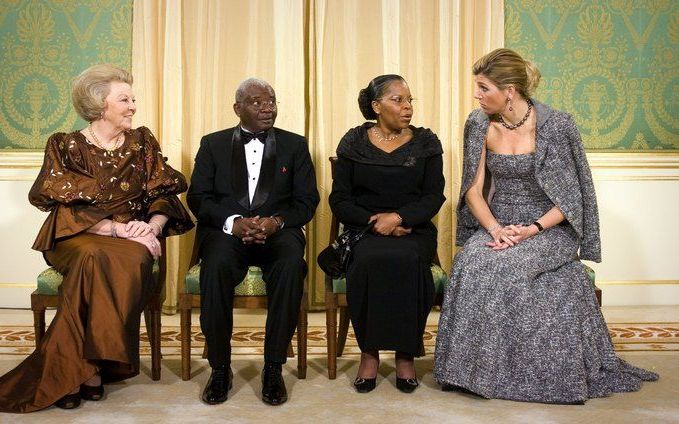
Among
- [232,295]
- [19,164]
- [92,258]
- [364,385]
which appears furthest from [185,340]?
[19,164]

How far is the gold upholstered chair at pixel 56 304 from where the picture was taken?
413 cm

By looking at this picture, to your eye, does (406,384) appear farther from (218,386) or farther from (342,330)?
(218,386)

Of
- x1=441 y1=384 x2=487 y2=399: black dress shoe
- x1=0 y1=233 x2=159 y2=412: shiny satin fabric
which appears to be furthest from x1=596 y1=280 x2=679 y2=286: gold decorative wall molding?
x1=0 y1=233 x2=159 y2=412: shiny satin fabric

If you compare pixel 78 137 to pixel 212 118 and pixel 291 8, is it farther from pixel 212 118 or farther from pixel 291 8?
pixel 291 8

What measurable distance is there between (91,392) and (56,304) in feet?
1.46

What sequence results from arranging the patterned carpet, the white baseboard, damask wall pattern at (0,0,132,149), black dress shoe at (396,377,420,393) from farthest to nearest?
the white baseboard
damask wall pattern at (0,0,132,149)
the patterned carpet
black dress shoe at (396,377,420,393)

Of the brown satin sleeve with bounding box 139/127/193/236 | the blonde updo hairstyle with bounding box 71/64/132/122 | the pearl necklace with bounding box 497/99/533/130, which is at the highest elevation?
the blonde updo hairstyle with bounding box 71/64/132/122

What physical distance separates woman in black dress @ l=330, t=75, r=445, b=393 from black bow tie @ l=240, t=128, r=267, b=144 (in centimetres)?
39

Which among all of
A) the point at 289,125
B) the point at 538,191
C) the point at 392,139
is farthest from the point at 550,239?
the point at 289,125

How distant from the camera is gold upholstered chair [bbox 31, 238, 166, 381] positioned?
13.6 feet

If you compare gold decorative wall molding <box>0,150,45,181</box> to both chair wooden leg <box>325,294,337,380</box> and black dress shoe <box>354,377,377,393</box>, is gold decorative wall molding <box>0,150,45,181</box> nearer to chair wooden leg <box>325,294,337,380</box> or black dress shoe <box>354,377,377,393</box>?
chair wooden leg <box>325,294,337,380</box>

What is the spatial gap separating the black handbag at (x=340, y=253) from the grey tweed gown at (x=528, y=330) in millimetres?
487

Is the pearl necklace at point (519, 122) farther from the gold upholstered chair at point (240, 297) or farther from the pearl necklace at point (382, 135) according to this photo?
the gold upholstered chair at point (240, 297)

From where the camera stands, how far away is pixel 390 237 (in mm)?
4391
